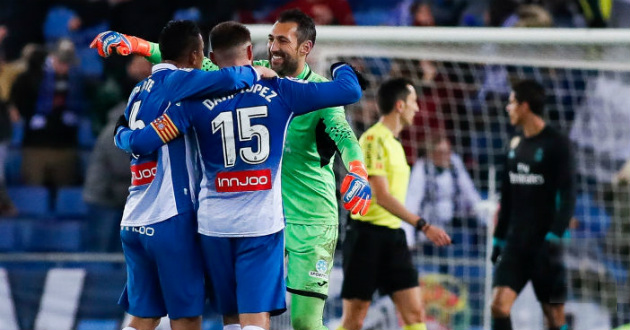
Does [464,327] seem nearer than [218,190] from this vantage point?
No

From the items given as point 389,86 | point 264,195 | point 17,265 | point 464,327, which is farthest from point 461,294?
point 264,195

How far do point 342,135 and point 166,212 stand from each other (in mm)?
952

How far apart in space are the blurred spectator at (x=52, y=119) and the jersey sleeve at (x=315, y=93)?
6.61 m

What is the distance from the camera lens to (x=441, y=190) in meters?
10.2

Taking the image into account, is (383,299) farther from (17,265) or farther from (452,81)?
(17,265)

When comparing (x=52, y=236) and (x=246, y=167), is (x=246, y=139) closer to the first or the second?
(x=246, y=167)

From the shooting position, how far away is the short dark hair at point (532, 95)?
8.55 meters

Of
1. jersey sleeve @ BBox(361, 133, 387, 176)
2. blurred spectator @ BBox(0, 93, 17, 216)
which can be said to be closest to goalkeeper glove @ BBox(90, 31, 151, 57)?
jersey sleeve @ BBox(361, 133, 387, 176)

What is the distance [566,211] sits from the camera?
8.31 m

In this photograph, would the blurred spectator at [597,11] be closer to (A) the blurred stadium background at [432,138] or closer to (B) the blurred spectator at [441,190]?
(A) the blurred stadium background at [432,138]

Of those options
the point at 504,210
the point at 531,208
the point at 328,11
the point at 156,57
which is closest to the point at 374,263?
the point at 504,210

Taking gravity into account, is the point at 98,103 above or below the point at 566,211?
above

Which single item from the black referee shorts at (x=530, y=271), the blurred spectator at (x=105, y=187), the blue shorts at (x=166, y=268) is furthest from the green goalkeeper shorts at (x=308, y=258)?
the blurred spectator at (x=105, y=187)

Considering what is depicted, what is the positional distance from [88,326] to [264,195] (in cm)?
483
